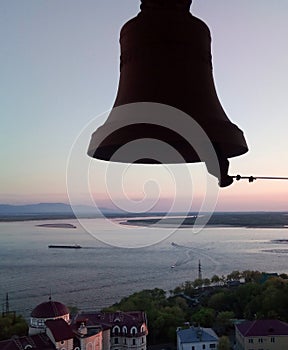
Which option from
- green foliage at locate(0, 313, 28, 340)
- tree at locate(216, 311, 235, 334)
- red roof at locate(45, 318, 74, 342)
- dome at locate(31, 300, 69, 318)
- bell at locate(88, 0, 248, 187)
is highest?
bell at locate(88, 0, 248, 187)

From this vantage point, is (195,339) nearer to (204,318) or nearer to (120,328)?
(120,328)

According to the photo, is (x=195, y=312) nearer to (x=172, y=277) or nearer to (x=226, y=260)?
(x=172, y=277)

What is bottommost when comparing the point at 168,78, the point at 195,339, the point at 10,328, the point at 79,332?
the point at 195,339

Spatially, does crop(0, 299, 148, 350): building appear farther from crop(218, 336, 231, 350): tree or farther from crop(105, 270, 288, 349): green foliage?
crop(218, 336, 231, 350): tree

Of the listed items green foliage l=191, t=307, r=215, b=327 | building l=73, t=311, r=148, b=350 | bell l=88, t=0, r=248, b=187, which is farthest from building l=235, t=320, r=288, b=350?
bell l=88, t=0, r=248, b=187

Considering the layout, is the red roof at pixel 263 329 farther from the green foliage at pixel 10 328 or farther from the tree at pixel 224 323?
the green foliage at pixel 10 328

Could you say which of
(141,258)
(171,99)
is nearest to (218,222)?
(141,258)

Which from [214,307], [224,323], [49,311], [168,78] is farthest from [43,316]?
[168,78]
